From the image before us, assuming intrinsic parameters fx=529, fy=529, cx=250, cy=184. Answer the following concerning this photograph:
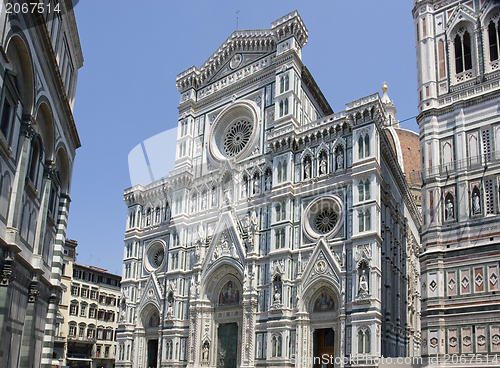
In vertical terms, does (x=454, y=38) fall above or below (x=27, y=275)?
above

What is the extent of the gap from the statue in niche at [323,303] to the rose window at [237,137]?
1297 cm

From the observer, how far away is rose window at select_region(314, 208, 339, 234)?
1219 inches

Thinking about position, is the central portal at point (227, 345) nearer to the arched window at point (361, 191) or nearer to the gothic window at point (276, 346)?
the gothic window at point (276, 346)

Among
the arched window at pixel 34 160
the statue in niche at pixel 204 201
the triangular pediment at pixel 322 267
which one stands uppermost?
the statue in niche at pixel 204 201

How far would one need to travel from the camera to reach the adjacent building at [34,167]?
15.7 metres

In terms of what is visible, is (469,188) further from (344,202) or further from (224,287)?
(224,287)

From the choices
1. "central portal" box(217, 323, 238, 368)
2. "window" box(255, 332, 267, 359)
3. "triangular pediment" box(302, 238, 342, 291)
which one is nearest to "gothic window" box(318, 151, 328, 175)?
"triangular pediment" box(302, 238, 342, 291)

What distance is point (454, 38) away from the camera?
2859 centimetres

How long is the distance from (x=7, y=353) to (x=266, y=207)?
19.9m

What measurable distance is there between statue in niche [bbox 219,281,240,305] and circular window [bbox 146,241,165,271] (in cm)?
721

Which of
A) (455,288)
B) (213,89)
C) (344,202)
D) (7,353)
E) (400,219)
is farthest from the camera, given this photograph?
(213,89)

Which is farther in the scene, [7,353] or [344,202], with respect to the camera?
[344,202]

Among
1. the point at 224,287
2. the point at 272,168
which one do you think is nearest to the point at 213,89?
the point at 272,168

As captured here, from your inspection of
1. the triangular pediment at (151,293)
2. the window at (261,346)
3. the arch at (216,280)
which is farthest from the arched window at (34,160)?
the triangular pediment at (151,293)
